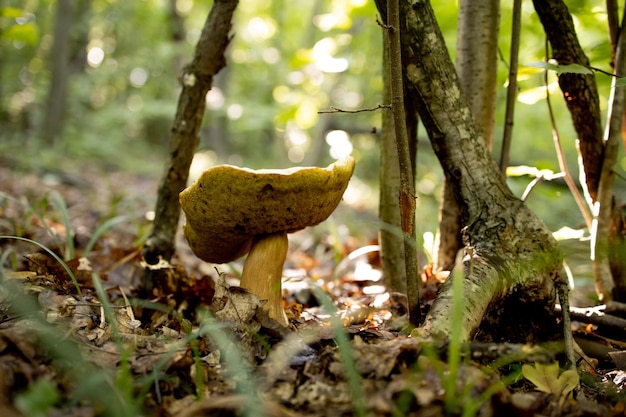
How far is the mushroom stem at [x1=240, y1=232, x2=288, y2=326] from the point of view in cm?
187

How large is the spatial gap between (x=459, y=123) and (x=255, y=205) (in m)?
0.89

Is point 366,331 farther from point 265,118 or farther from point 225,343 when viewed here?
point 265,118

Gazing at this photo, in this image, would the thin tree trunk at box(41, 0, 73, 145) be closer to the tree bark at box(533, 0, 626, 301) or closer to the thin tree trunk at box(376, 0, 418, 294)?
the thin tree trunk at box(376, 0, 418, 294)

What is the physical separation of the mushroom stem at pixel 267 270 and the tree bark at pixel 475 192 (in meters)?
0.67

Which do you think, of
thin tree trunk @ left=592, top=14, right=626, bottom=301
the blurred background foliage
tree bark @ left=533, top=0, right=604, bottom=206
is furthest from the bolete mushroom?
the blurred background foliage

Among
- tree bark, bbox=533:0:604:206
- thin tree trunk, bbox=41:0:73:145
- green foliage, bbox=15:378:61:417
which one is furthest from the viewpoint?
thin tree trunk, bbox=41:0:73:145

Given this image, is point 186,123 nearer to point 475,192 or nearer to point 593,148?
point 475,192

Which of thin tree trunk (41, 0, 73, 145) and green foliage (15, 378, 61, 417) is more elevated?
thin tree trunk (41, 0, 73, 145)

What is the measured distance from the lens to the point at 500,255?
175 centimetres

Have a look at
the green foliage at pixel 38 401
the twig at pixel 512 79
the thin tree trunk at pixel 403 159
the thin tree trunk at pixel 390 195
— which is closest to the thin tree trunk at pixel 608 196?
the twig at pixel 512 79

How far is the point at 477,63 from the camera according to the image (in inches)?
90.8

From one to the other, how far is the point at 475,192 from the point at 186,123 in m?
1.49

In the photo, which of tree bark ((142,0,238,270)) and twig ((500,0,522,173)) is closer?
twig ((500,0,522,173))

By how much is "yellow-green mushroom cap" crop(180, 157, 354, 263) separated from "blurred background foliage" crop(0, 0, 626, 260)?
139 cm
